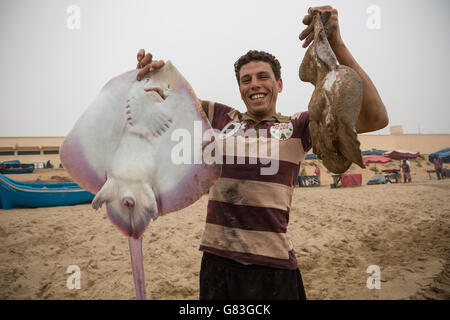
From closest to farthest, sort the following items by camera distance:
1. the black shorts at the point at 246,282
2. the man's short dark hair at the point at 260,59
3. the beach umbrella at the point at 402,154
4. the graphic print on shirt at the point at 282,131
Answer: the black shorts at the point at 246,282 < the graphic print on shirt at the point at 282,131 < the man's short dark hair at the point at 260,59 < the beach umbrella at the point at 402,154

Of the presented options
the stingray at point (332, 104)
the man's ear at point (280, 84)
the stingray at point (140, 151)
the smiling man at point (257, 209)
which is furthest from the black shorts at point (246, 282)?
the man's ear at point (280, 84)

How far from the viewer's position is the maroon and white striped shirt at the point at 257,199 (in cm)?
145

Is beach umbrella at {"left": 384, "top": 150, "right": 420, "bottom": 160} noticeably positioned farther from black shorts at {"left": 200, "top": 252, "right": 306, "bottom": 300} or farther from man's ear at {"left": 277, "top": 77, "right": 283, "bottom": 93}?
black shorts at {"left": 200, "top": 252, "right": 306, "bottom": 300}

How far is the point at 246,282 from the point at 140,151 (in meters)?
1.00

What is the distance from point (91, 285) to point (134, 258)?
358 centimetres

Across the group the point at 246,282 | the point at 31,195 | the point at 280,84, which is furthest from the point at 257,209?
the point at 31,195

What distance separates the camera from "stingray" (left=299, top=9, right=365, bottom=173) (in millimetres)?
976

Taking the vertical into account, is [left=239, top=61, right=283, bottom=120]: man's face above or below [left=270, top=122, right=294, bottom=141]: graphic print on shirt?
above

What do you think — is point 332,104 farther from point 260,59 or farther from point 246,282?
point 246,282

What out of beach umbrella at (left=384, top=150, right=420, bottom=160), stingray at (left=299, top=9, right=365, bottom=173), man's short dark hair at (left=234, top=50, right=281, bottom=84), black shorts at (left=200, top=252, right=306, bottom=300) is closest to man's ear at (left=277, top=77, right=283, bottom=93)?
man's short dark hair at (left=234, top=50, right=281, bottom=84)

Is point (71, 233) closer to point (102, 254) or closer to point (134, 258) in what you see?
point (102, 254)

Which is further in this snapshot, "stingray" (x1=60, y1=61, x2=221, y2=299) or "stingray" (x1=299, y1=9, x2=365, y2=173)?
"stingray" (x1=60, y1=61, x2=221, y2=299)

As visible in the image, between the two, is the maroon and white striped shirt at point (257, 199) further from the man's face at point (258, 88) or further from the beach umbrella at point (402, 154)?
the beach umbrella at point (402, 154)

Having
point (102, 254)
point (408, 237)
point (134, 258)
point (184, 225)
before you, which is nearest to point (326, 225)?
point (408, 237)
